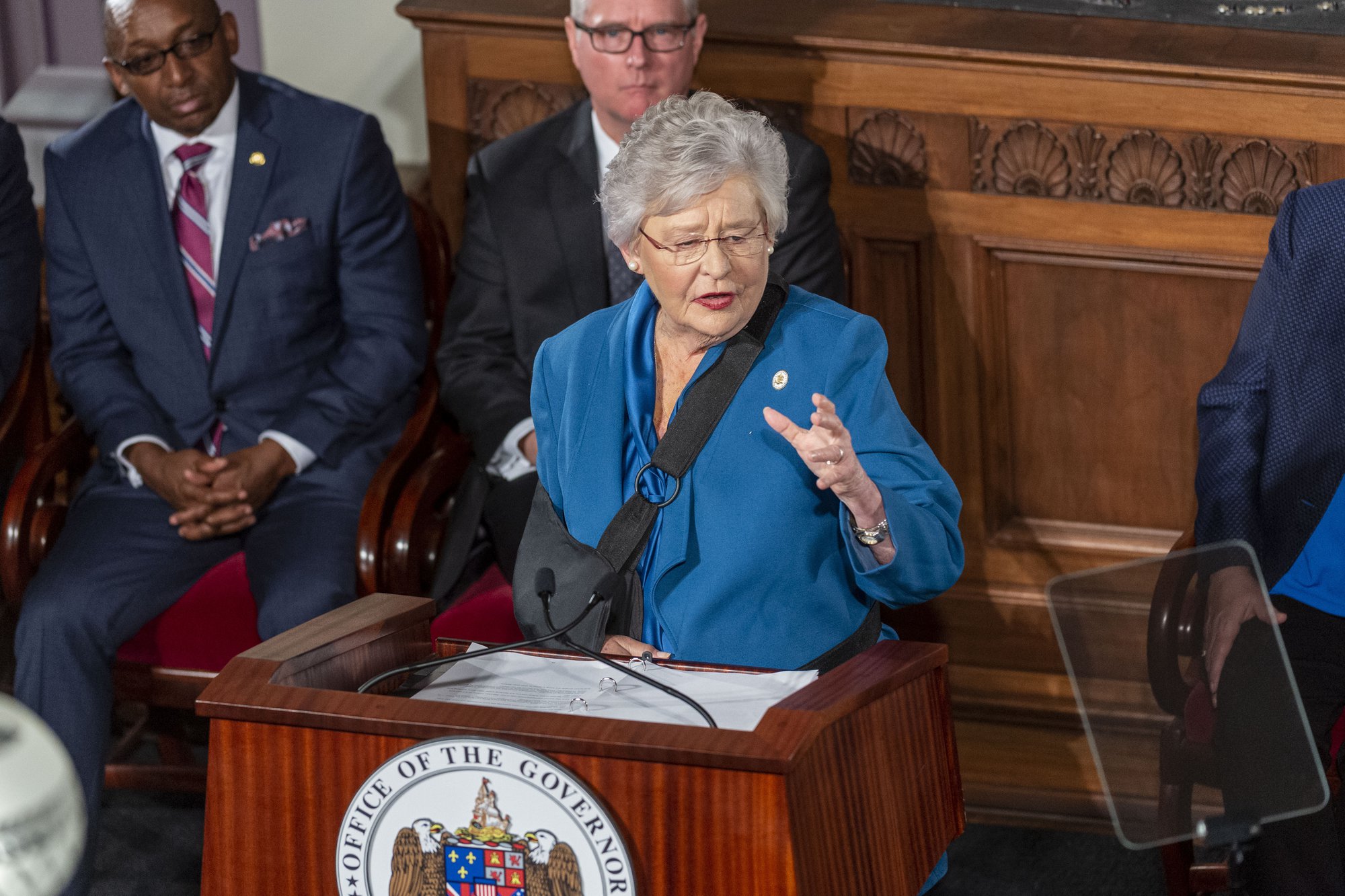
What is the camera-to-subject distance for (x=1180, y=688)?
1.88 m

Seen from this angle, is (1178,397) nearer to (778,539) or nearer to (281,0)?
(778,539)

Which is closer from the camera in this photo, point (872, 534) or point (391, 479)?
point (872, 534)

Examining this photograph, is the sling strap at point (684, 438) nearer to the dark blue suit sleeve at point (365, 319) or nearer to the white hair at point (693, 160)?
the white hair at point (693, 160)

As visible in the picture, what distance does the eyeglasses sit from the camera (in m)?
1.89

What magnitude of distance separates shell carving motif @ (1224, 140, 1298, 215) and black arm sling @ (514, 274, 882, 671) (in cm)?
132

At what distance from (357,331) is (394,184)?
0.31 meters

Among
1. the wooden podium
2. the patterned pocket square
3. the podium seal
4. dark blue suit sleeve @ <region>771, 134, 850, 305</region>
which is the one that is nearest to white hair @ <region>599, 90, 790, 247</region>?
the wooden podium

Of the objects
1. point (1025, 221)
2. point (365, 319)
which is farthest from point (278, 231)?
point (1025, 221)

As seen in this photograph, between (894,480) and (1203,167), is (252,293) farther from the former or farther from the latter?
(1203,167)

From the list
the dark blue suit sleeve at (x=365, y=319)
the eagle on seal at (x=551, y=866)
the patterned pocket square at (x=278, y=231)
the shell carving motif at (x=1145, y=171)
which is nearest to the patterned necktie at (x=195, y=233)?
the patterned pocket square at (x=278, y=231)

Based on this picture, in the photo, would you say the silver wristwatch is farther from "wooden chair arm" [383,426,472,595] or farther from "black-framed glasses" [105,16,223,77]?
"black-framed glasses" [105,16,223,77]

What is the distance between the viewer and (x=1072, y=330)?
315cm

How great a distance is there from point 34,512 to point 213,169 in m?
0.76

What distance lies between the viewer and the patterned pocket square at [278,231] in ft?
10.2
